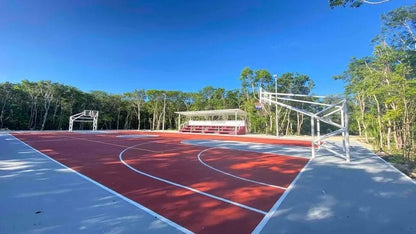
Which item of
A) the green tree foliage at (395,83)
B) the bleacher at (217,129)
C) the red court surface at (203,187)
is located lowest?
the red court surface at (203,187)

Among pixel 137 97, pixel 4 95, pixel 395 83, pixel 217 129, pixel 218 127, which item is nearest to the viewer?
pixel 395 83

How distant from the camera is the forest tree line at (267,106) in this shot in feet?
39.4

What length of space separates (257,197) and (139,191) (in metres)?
2.57

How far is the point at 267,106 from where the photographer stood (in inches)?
1177

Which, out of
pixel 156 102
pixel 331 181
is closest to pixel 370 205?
pixel 331 181

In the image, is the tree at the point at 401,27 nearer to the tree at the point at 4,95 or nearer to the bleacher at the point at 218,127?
the bleacher at the point at 218,127

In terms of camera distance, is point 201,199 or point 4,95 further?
point 4,95

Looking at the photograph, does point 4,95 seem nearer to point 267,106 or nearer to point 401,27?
point 267,106

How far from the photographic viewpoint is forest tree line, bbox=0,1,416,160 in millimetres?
12018

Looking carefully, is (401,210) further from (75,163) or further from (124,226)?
(75,163)

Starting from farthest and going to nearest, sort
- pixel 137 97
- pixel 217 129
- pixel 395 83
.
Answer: pixel 137 97
pixel 217 129
pixel 395 83

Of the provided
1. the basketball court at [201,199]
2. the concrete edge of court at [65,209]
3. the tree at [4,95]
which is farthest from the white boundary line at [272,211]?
the tree at [4,95]

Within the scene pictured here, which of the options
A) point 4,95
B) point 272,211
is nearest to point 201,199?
point 272,211

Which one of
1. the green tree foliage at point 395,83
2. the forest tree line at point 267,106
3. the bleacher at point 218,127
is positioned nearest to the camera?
the green tree foliage at point 395,83
